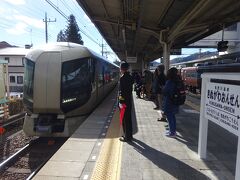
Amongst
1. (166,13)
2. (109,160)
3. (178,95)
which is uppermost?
(166,13)

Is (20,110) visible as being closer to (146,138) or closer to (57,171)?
(146,138)

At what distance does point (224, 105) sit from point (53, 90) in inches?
260

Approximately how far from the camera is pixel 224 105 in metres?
4.66

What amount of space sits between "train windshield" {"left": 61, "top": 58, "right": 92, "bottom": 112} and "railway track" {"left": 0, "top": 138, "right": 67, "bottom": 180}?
1.26m

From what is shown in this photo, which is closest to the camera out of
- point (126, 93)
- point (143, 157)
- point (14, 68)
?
point (143, 157)

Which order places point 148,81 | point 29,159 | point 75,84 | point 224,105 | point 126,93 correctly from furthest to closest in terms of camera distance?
point 148,81
point 75,84
point 29,159
point 126,93
point 224,105

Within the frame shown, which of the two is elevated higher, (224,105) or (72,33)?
(72,33)

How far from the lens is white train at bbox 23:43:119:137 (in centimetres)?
1009

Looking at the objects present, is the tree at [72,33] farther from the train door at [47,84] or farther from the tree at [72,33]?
the train door at [47,84]

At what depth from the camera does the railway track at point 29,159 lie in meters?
7.20

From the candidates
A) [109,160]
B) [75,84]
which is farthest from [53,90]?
[109,160]

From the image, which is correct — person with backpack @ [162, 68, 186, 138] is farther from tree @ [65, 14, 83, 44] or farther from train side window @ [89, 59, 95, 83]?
tree @ [65, 14, 83, 44]

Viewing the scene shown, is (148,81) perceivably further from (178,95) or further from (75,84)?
(178,95)

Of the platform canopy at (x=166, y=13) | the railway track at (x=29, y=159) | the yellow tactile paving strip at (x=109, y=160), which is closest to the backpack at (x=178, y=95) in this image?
the yellow tactile paving strip at (x=109, y=160)
